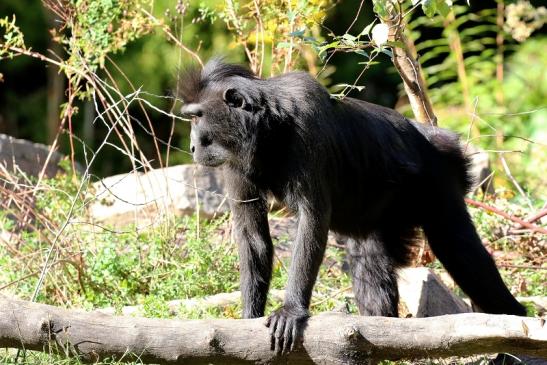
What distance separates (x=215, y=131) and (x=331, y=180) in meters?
0.82

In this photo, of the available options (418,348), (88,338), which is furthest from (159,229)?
(418,348)

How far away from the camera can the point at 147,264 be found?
279 inches

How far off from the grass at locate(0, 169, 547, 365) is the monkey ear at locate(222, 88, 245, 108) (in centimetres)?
141

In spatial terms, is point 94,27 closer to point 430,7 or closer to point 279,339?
point 430,7

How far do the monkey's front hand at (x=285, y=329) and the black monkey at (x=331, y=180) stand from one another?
0.47 feet

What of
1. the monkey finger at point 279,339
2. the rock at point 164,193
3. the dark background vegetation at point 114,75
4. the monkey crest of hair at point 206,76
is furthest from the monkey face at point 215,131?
the dark background vegetation at point 114,75

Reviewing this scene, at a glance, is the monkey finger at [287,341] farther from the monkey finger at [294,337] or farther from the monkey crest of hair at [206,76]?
the monkey crest of hair at [206,76]

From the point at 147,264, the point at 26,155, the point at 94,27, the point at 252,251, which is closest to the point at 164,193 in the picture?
the point at 147,264

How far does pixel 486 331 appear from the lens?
14.1 feet

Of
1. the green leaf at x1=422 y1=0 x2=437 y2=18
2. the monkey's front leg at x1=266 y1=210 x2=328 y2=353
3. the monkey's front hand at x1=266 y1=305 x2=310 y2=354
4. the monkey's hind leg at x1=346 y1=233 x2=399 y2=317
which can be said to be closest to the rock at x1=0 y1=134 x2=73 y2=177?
the monkey's hind leg at x1=346 y1=233 x2=399 y2=317

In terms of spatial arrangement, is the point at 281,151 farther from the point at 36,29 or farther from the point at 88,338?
the point at 36,29

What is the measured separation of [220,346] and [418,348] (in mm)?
1011

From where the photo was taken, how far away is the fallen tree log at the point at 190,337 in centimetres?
441

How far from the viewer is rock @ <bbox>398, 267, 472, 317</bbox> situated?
20.7ft
